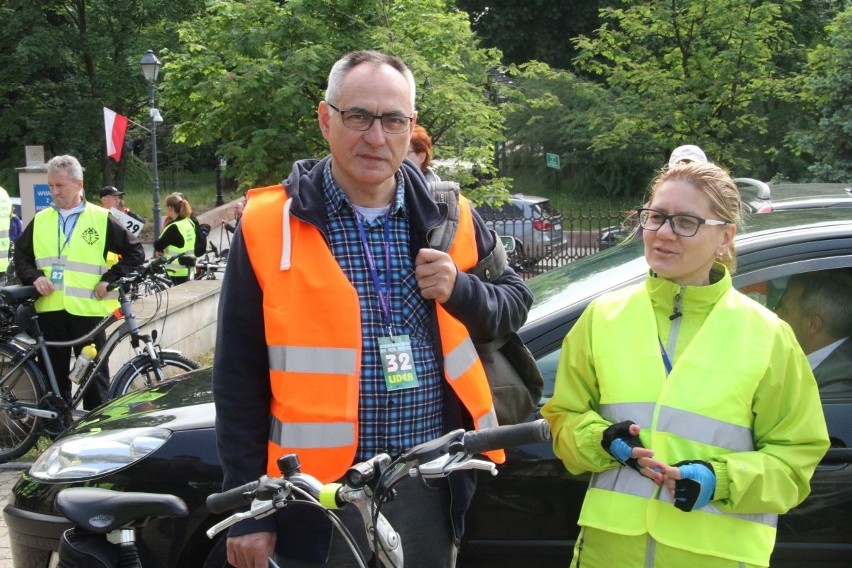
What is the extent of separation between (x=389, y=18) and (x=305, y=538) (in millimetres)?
9457

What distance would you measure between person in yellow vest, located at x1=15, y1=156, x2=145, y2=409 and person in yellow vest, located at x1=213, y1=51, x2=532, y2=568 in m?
4.99

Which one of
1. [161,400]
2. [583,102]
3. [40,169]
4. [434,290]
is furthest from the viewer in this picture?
[583,102]

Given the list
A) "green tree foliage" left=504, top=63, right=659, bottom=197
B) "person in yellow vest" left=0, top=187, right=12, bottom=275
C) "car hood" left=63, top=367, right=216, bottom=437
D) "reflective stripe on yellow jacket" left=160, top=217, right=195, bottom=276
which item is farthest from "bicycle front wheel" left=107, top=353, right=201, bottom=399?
"green tree foliage" left=504, top=63, right=659, bottom=197

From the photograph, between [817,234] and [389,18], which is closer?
[817,234]

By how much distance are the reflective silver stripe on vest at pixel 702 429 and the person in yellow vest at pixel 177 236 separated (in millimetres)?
11034

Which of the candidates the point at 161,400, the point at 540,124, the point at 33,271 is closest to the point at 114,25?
the point at 540,124

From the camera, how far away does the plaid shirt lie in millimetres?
2416

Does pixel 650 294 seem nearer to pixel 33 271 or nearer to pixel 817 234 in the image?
pixel 817 234

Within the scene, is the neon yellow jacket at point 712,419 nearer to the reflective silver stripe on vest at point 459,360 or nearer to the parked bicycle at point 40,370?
the reflective silver stripe on vest at point 459,360

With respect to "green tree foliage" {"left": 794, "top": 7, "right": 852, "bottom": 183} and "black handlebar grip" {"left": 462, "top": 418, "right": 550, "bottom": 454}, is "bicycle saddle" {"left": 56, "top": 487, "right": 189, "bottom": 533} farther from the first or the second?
"green tree foliage" {"left": 794, "top": 7, "right": 852, "bottom": 183}

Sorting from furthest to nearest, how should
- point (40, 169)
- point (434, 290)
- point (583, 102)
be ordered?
1. point (583, 102)
2. point (40, 169)
3. point (434, 290)

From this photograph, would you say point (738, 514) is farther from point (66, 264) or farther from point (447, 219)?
point (66, 264)

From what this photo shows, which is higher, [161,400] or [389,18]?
[389,18]

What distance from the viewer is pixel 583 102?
32.7 meters
